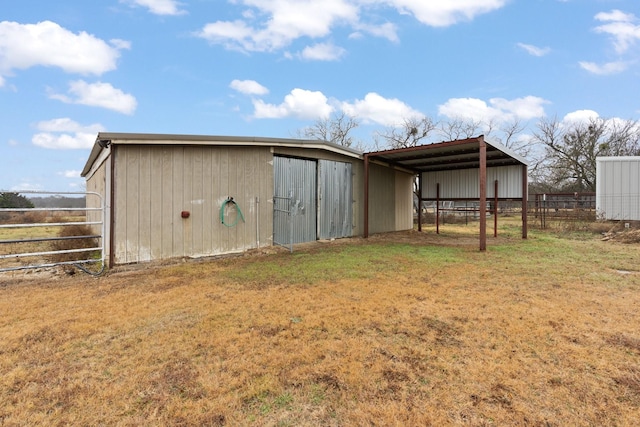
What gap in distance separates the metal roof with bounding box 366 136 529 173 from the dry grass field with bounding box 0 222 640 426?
3.83 meters

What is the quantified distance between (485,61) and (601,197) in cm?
744

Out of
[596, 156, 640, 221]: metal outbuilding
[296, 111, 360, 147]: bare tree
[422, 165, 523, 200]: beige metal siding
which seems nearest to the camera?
[422, 165, 523, 200]: beige metal siding

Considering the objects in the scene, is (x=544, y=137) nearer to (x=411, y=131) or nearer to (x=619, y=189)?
(x=411, y=131)

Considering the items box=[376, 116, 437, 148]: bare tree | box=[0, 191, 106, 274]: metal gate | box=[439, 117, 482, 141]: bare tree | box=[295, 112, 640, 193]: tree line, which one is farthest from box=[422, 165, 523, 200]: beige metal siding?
box=[439, 117, 482, 141]: bare tree

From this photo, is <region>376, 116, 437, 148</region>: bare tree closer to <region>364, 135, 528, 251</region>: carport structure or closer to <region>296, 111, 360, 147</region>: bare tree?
<region>296, 111, 360, 147</region>: bare tree

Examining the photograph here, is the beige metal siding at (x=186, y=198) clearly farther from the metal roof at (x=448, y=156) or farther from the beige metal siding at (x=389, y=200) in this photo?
the beige metal siding at (x=389, y=200)

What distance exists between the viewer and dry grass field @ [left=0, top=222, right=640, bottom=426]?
5.58 ft

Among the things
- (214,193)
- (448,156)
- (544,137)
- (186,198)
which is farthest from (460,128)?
(186,198)

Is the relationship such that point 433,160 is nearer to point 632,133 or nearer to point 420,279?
point 420,279

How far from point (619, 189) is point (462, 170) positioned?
24.0ft

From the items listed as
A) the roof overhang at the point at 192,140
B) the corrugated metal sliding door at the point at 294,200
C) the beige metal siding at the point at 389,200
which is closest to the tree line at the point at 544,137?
the beige metal siding at the point at 389,200

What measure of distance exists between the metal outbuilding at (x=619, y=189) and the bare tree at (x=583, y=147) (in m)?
10.3

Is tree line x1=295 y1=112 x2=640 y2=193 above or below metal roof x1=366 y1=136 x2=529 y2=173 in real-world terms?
above

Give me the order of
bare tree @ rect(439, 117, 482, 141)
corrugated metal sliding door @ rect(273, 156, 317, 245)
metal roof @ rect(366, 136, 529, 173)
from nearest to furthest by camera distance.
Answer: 1. corrugated metal sliding door @ rect(273, 156, 317, 245)
2. metal roof @ rect(366, 136, 529, 173)
3. bare tree @ rect(439, 117, 482, 141)
